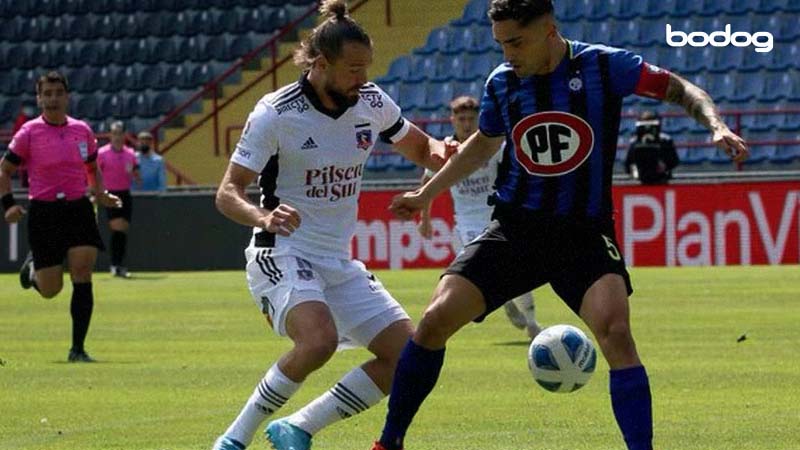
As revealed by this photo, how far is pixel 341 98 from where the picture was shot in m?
8.82

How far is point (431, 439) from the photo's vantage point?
10.2m

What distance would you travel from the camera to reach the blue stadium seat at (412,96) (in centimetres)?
3481

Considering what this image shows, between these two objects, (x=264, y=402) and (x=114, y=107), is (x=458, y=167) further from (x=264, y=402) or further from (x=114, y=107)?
(x=114, y=107)

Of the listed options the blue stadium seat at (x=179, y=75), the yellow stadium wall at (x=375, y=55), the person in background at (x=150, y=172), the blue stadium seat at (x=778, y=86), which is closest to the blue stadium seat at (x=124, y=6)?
the blue stadium seat at (x=179, y=75)

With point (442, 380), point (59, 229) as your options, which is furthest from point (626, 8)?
point (442, 380)

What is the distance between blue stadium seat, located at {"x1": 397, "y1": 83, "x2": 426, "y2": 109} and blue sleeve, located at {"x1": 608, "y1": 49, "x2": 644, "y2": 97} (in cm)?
2648

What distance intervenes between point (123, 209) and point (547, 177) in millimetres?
22435

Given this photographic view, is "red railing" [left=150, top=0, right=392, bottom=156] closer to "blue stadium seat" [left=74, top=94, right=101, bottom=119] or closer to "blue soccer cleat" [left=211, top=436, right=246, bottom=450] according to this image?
"blue stadium seat" [left=74, top=94, right=101, bottom=119]

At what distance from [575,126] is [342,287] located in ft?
4.63

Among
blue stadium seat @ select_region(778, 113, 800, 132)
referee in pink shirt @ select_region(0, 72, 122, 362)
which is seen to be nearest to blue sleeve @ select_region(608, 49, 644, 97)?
referee in pink shirt @ select_region(0, 72, 122, 362)

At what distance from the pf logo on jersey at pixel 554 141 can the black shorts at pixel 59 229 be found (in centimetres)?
796

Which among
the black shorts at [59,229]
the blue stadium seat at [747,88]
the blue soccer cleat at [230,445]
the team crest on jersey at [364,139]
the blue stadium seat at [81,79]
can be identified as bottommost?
the blue stadium seat at [81,79]

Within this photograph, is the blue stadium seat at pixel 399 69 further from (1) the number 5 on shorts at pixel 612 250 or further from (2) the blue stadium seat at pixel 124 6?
(1) the number 5 on shorts at pixel 612 250

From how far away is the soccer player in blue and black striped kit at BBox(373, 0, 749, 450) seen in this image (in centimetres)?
818
